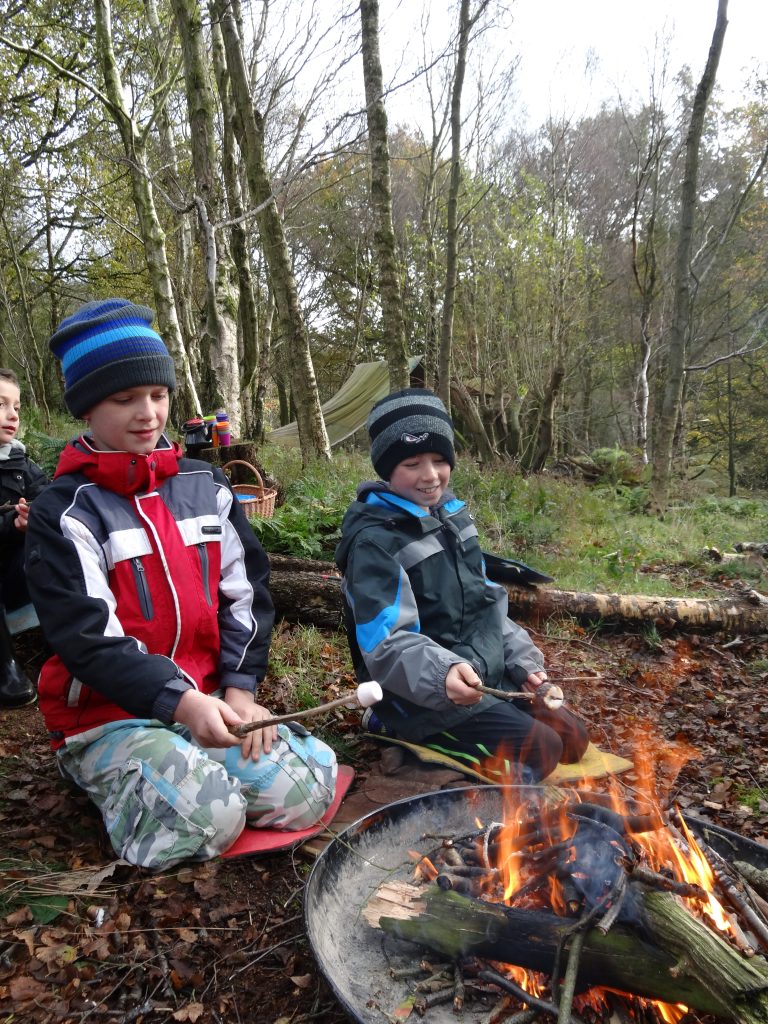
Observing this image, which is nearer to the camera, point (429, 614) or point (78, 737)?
point (78, 737)

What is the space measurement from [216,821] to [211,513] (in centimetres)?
109

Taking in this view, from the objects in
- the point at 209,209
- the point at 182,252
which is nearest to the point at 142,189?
the point at 209,209

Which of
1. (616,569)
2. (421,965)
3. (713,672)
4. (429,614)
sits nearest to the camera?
(421,965)

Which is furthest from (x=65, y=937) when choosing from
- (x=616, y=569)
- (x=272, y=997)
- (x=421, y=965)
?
(x=616, y=569)

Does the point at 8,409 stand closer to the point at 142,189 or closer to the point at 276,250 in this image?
the point at 142,189

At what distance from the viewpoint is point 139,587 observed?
2.25 metres

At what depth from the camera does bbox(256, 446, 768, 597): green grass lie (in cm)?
542

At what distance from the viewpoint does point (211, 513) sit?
251 centimetres

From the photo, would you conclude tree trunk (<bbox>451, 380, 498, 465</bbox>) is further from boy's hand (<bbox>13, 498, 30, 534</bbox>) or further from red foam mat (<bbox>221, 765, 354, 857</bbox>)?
red foam mat (<bbox>221, 765, 354, 857</bbox>)

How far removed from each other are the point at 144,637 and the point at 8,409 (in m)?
2.05

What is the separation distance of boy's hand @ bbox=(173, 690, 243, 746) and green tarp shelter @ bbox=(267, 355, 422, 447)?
12.9 metres

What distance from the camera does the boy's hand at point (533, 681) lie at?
2.81m

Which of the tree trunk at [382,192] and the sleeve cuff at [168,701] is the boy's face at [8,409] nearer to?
the sleeve cuff at [168,701]

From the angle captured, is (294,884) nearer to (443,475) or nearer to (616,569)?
(443,475)
